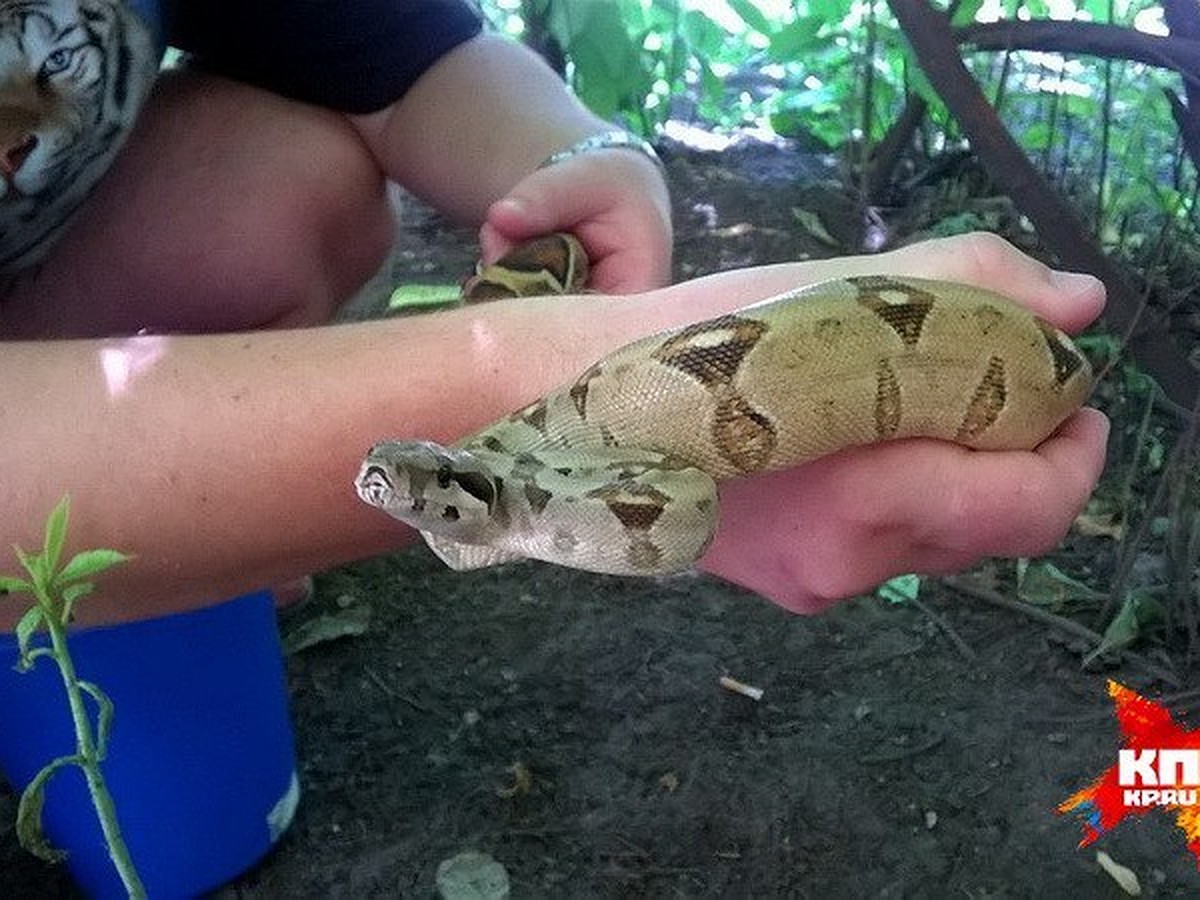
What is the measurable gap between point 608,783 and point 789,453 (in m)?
0.87

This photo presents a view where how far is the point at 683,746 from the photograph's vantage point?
1875mm

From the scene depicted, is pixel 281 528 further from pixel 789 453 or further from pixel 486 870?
pixel 486 870

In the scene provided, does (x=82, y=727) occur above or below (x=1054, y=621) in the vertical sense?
above

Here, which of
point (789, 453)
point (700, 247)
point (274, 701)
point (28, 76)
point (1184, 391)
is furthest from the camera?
point (700, 247)

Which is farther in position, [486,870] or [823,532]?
[486,870]

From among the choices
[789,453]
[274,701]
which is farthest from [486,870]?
[789,453]

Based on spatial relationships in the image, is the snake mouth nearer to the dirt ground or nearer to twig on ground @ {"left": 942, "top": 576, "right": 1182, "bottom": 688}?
the dirt ground

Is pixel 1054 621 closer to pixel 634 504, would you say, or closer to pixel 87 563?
pixel 634 504

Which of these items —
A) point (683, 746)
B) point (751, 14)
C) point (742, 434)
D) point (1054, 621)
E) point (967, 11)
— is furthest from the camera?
point (751, 14)

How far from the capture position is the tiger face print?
4.69 feet

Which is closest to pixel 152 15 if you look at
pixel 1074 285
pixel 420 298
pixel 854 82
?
pixel 420 298

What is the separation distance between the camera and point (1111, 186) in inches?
101

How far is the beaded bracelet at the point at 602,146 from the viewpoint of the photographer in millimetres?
1665

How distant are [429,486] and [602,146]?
88cm
